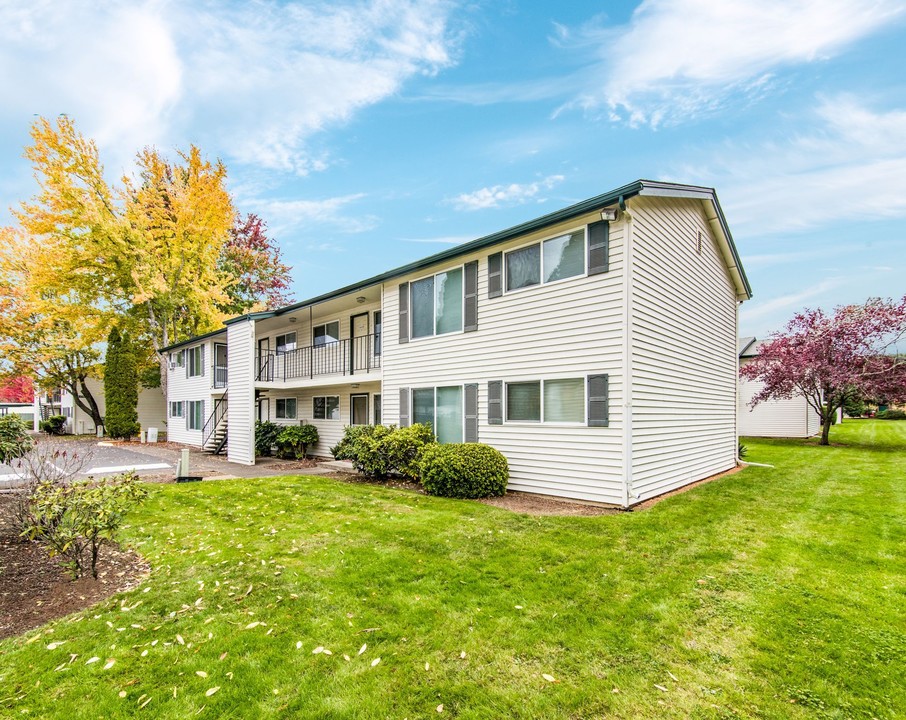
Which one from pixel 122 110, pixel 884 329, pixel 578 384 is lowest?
pixel 578 384

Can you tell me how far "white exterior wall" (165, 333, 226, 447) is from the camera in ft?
67.4

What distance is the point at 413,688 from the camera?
316 centimetres

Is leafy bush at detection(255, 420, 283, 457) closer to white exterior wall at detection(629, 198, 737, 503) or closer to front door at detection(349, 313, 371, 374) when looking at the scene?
front door at detection(349, 313, 371, 374)

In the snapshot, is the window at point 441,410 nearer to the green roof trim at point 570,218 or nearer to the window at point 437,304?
the window at point 437,304

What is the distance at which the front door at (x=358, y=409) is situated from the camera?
1552 cm

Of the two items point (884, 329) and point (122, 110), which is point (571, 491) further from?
point (884, 329)

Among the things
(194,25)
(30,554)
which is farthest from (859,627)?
(194,25)

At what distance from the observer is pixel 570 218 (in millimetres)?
8914

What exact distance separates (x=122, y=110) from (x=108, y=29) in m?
3.33

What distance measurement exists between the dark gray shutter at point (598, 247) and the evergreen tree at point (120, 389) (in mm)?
25616

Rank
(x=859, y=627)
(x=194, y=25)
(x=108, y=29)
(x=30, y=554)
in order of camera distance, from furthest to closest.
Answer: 1. (x=194, y=25)
2. (x=108, y=29)
3. (x=30, y=554)
4. (x=859, y=627)

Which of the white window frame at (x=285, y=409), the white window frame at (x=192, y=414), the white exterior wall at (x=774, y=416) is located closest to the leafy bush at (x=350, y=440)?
the white window frame at (x=285, y=409)

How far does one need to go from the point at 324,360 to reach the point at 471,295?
804cm

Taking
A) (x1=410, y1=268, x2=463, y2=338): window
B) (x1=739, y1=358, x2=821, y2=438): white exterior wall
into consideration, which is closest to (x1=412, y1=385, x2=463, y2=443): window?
(x1=410, y1=268, x2=463, y2=338): window
